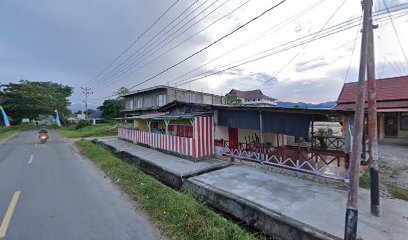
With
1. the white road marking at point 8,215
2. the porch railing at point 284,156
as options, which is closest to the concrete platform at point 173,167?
the porch railing at point 284,156

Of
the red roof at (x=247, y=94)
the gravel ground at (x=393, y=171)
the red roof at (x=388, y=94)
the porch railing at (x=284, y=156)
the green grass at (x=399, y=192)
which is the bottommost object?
the green grass at (x=399, y=192)

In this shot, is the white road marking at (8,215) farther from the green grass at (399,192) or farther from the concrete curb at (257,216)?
the green grass at (399,192)

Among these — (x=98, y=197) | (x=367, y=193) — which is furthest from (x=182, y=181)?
(x=367, y=193)

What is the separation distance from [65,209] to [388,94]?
25888mm

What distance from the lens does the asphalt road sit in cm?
456

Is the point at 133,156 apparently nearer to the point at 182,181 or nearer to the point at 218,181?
the point at 182,181

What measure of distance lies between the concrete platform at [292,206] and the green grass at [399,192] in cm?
73

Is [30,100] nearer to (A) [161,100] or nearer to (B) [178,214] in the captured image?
(A) [161,100]

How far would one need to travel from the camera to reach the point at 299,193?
6531 mm

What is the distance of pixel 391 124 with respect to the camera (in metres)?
18.8

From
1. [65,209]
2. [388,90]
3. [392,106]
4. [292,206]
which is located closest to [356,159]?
[292,206]

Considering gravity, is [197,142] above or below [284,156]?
above

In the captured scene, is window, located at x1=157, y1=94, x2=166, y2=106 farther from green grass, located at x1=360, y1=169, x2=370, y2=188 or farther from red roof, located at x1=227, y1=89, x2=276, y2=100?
red roof, located at x1=227, y1=89, x2=276, y2=100

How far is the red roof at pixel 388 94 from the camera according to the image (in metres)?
18.0
